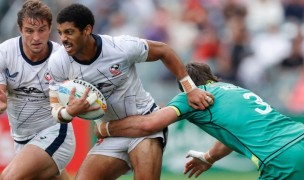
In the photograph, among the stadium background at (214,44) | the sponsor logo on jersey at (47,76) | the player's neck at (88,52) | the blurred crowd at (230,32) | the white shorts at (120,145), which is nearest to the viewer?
the player's neck at (88,52)

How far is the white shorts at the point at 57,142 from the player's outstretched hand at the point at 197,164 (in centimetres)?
139

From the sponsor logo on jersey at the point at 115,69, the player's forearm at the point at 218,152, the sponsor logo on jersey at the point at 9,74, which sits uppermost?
the sponsor logo on jersey at the point at 115,69

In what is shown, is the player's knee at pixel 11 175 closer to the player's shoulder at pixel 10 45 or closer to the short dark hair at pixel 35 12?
the player's shoulder at pixel 10 45

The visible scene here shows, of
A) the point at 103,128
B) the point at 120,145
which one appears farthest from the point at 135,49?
the point at 120,145

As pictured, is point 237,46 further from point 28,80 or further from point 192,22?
point 28,80

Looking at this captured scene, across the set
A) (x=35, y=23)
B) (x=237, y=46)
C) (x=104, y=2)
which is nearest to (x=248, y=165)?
(x=237, y=46)

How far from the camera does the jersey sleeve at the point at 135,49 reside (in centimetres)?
942

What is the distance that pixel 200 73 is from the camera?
31.3ft

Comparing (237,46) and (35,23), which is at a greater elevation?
(35,23)

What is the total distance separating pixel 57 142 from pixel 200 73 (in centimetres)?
185

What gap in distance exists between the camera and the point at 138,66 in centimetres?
1670

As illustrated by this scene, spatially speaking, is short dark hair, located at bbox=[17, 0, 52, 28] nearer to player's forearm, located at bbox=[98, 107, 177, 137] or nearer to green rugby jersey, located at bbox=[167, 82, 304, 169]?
player's forearm, located at bbox=[98, 107, 177, 137]

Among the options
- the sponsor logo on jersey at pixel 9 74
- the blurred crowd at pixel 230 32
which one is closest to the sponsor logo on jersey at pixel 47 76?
the sponsor logo on jersey at pixel 9 74

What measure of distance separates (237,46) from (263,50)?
48 centimetres
